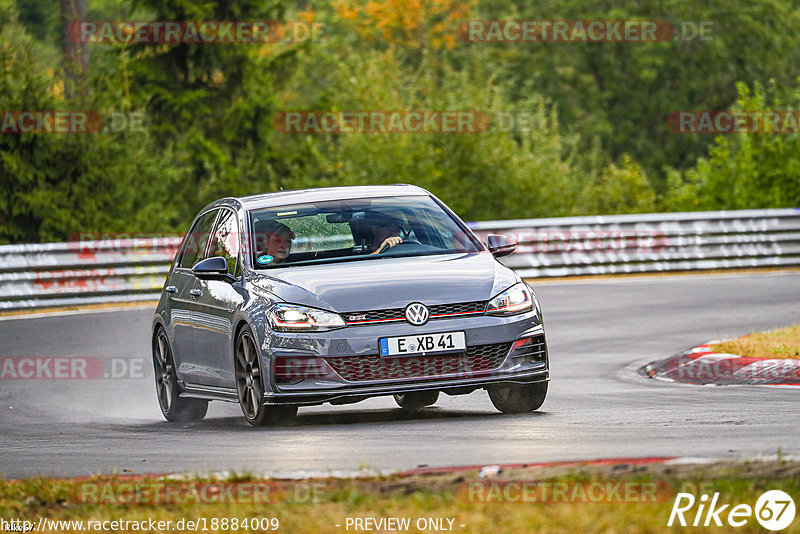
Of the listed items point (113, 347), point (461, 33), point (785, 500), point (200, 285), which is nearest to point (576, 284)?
point (113, 347)

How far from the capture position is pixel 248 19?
38.7 m

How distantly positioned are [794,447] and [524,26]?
184 feet

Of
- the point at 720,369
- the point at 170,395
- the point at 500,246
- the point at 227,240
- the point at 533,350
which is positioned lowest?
the point at 720,369

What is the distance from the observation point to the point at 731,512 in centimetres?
600

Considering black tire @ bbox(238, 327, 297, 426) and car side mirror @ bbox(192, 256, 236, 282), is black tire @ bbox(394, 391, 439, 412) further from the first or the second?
car side mirror @ bbox(192, 256, 236, 282)

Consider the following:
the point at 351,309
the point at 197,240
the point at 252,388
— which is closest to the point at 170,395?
the point at 197,240

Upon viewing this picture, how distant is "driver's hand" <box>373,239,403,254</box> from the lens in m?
10.8

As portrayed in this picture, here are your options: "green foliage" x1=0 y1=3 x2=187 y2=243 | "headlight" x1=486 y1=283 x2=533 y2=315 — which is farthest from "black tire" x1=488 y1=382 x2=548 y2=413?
"green foliage" x1=0 y1=3 x2=187 y2=243

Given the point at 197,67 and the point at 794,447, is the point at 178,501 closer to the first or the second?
the point at 794,447

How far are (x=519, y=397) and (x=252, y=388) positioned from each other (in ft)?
6.01

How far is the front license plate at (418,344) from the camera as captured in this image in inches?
381

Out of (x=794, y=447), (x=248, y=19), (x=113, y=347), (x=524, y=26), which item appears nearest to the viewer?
(x=794, y=447)

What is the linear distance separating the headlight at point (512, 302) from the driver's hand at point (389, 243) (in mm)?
1029

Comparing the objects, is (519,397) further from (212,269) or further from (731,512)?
(731,512)
